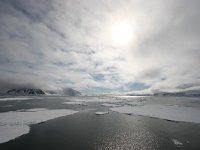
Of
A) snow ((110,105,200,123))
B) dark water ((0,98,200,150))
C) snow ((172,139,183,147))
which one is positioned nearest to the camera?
dark water ((0,98,200,150))

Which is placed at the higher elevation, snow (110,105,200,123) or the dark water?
snow (110,105,200,123)

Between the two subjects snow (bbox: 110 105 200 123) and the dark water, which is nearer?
the dark water

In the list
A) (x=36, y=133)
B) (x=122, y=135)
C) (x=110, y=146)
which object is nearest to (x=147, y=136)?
(x=122, y=135)

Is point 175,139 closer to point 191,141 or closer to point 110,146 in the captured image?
point 191,141

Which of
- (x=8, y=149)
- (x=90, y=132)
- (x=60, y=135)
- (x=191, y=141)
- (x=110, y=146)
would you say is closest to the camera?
(x=8, y=149)

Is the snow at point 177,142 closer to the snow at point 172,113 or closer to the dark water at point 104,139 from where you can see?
the dark water at point 104,139

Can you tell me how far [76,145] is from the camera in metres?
13.2

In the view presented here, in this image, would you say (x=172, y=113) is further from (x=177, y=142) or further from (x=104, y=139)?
(x=104, y=139)

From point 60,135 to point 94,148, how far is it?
500 cm

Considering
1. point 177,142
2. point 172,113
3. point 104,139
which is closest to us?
point 177,142

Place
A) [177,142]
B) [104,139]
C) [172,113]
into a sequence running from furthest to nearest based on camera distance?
[172,113] → [104,139] → [177,142]

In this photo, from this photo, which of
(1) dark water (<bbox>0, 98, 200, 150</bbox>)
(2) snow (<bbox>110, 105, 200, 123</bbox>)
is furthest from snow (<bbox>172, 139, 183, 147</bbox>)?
(2) snow (<bbox>110, 105, 200, 123</bbox>)

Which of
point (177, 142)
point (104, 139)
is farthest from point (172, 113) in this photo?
point (104, 139)

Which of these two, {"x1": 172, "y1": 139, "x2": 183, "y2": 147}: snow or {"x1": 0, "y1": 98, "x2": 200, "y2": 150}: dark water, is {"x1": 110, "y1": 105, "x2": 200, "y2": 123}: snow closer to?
{"x1": 0, "y1": 98, "x2": 200, "y2": 150}: dark water
